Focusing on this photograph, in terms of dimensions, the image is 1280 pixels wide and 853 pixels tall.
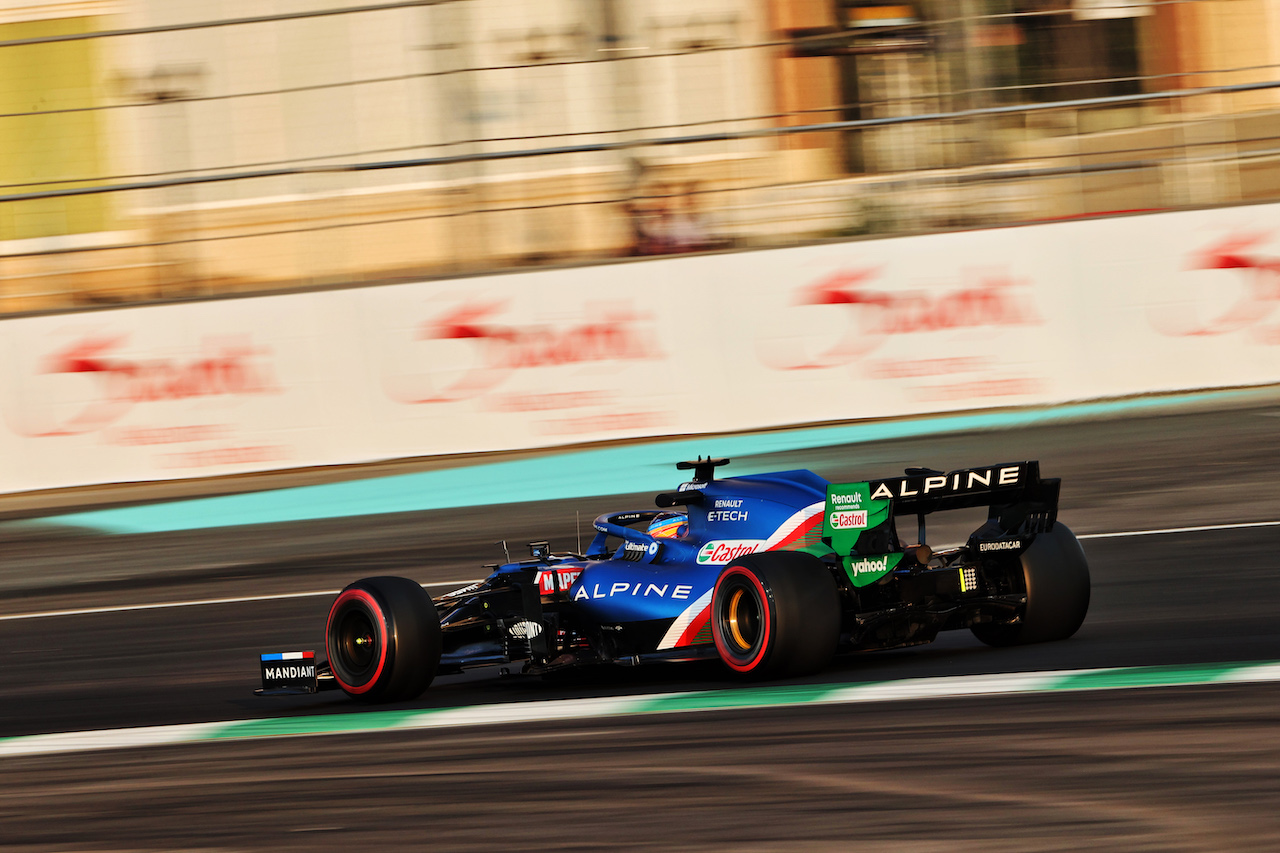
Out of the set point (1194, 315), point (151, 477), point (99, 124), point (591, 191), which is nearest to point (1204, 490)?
point (1194, 315)

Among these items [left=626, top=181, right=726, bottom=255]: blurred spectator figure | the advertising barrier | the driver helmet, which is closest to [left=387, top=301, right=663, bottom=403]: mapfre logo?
the advertising barrier

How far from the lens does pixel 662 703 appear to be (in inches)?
262

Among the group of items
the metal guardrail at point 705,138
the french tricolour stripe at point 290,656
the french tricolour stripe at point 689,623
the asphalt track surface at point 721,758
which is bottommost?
the asphalt track surface at point 721,758

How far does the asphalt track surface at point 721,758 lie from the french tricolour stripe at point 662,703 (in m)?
0.15

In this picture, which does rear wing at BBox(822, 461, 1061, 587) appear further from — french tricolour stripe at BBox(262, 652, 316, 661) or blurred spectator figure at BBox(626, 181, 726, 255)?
blurred spectator figure at BBox(626, 181, 726, 255)

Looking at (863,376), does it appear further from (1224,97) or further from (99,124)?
(99,124)

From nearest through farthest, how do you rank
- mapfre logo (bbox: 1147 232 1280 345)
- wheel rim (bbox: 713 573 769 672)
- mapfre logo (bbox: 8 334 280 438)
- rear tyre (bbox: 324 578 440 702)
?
wheel rim (bbox: 713 573 769 672) < rear tyre (bbox: 324 578 440 702) < mapfre logo (bbox: 1147 232 1280 345) < mapfre logo (bbox: 8 334 280 438)

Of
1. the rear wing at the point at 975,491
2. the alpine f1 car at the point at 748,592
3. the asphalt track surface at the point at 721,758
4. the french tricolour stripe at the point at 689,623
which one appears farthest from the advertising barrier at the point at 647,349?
the french tricolour stripe at the point at 689,623

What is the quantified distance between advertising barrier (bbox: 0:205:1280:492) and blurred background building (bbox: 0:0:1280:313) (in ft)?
1.82

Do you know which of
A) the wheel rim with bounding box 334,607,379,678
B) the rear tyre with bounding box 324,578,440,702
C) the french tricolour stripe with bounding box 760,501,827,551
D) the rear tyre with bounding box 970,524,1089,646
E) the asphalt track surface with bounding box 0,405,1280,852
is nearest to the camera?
the asphalt track surface with bounding box 0,405,1280,852

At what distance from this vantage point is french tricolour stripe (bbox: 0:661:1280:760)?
6266 mm

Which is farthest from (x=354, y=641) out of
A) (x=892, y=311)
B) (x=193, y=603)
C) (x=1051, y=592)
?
(x=892, y=311)

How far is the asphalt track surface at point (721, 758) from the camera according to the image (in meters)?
4.76

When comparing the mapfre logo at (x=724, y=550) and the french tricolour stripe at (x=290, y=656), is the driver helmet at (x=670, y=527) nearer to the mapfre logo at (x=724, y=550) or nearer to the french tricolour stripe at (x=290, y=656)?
the mapfre logo at (x=724, y=550)
